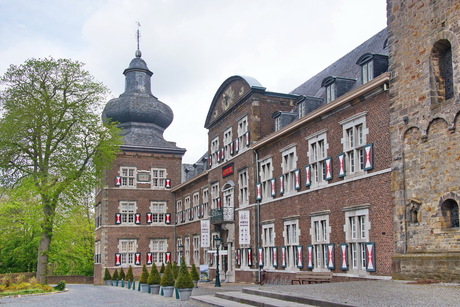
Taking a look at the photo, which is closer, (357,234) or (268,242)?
(357,234)

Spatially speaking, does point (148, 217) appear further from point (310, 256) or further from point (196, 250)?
point (310, 256)

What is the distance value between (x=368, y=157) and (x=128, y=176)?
2825cm

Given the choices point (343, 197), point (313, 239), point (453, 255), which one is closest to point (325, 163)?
point (343, 197)

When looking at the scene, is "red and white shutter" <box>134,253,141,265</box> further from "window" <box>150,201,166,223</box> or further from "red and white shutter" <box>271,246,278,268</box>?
"red and white shutter" <box>271,246,278,268</box>

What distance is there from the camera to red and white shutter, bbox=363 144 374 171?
18.4 metres

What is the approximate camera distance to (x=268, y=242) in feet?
85.5

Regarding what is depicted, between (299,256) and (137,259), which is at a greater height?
(299,256)

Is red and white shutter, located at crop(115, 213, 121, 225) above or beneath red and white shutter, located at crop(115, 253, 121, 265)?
above

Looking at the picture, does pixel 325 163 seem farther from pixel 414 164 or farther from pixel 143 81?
pixel 143 81

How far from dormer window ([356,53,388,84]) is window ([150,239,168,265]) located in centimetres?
2819

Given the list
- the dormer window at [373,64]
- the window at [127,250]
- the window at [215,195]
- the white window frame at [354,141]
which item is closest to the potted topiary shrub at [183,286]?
the white window frame at [354,141]

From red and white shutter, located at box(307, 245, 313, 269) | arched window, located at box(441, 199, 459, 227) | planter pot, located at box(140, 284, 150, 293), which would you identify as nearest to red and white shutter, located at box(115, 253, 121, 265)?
planter pot, located at box(140, 284, 150, 293)

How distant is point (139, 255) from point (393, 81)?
2985cm

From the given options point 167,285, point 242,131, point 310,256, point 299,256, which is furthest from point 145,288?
point 242,131
